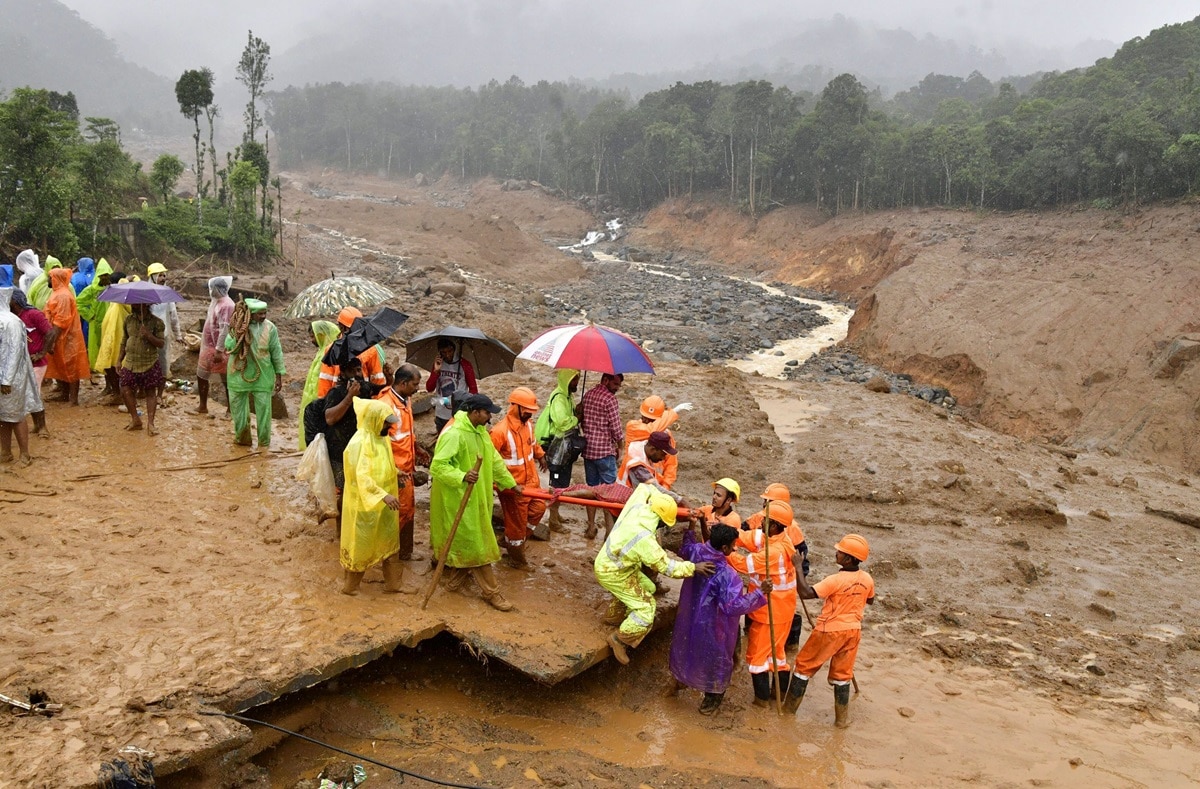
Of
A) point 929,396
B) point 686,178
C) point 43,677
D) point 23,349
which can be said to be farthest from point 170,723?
point 686,178

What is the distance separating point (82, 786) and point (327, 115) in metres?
94.3

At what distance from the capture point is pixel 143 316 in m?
7.56

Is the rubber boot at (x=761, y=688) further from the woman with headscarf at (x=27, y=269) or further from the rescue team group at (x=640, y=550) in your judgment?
the woman with headscarf at (x=27, y=269)

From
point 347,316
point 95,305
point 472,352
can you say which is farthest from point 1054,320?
point 95,305

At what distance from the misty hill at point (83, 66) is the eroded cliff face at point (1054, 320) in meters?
125

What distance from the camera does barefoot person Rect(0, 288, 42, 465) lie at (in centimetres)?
632

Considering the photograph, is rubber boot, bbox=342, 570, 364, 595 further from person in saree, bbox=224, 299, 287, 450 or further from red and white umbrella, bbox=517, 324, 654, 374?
person in saree, bbox=224, 299, 287, 450

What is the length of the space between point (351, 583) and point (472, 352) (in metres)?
2.65

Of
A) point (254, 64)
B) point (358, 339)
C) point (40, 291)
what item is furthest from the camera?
point (254, 64)

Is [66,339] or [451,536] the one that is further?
[66,339]

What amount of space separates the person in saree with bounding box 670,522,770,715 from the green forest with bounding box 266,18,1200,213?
26857 millimetres

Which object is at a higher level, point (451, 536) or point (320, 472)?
point (320, 472)

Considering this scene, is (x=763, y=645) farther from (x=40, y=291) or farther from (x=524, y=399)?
(x=40, y=291)

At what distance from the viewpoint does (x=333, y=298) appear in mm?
7477
